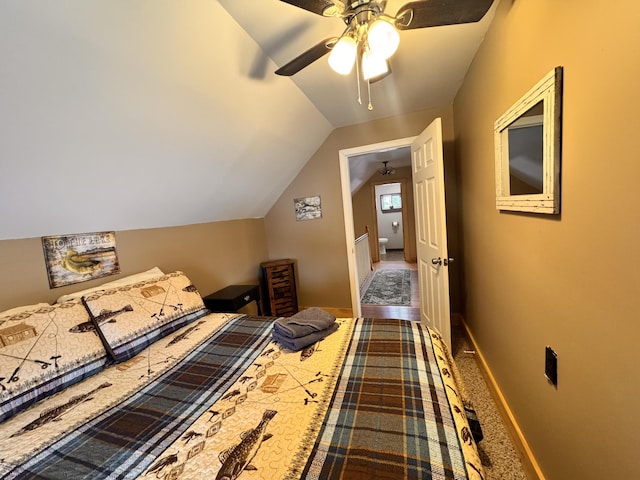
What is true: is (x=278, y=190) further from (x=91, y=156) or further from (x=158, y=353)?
(x=158, y=353)

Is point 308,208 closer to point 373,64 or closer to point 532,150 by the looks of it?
point 373,64

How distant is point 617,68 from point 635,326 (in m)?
0.70

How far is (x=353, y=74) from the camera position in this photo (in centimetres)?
196

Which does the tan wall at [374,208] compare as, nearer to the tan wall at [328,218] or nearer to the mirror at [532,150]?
the tan wall at [328,218]

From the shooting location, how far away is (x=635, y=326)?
71cm

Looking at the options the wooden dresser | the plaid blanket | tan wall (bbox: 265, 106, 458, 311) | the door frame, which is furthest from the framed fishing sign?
the door frame

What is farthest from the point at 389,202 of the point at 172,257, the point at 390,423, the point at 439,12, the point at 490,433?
the point at 390,423

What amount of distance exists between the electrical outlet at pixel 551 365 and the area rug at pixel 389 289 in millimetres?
2577

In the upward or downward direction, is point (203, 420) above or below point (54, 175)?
below

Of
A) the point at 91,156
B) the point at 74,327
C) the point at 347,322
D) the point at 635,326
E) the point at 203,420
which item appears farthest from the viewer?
the point at 347,322

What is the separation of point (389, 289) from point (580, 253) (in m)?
3.60

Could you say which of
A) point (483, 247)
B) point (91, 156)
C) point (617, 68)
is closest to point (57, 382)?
point (91, 156)

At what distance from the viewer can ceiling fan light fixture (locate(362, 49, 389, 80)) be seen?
1.18 m

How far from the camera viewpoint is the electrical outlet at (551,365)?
3.59 ft
